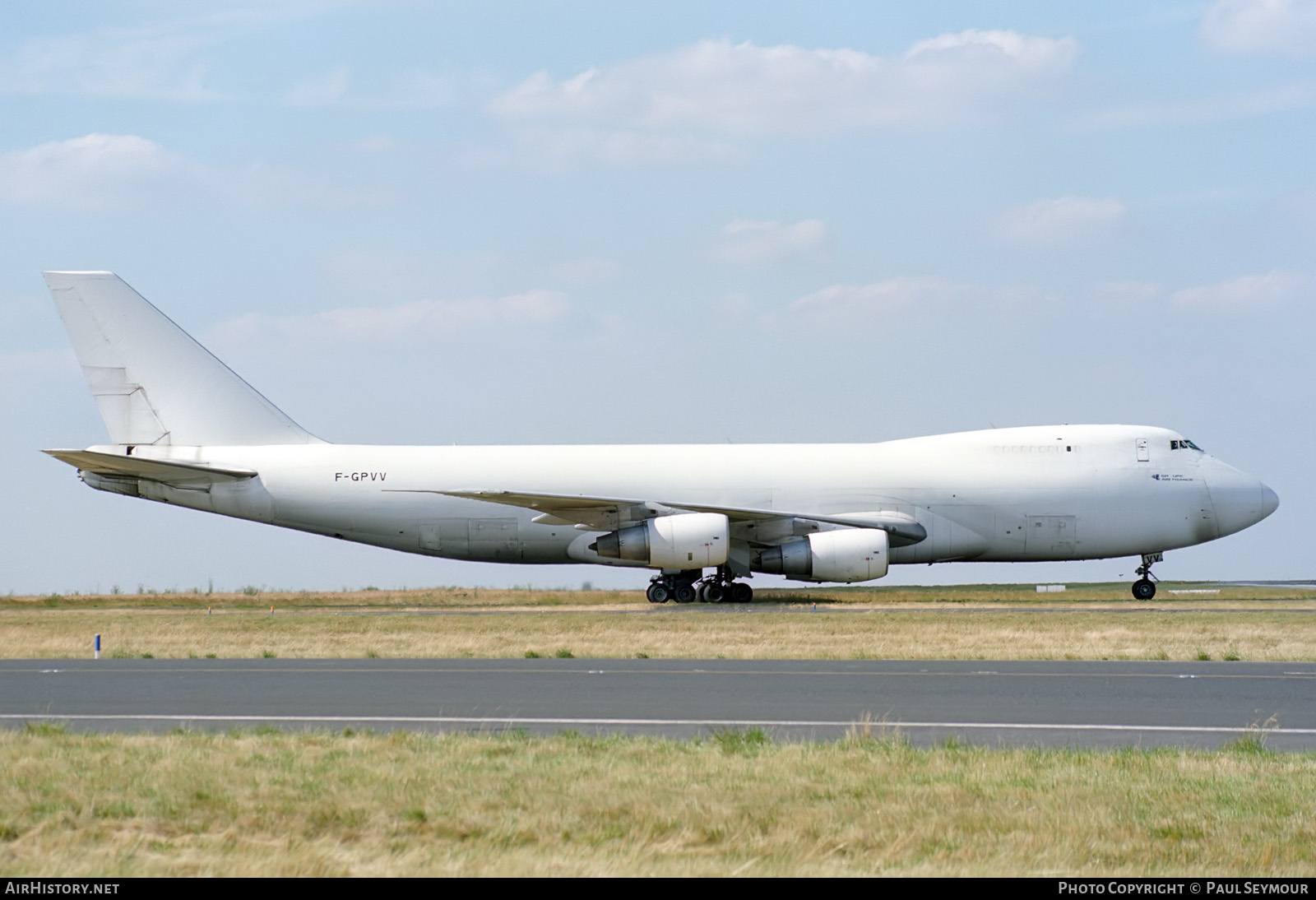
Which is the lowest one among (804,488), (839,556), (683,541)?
(839,556)

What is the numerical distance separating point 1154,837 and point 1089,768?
198 cm

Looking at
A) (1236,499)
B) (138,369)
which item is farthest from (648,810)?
(138,369)

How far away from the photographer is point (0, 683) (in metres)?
15.7

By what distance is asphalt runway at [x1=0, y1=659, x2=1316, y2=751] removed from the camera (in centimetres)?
1166

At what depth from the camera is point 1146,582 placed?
33531 millimetres

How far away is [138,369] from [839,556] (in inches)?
700

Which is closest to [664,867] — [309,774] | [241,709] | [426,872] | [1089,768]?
[426,872]

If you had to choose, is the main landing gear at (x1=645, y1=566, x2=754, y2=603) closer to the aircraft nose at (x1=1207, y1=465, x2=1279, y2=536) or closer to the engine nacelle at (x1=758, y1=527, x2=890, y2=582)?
the engine nacelle at (x1=758, y1=527, x2=890, y2=582)

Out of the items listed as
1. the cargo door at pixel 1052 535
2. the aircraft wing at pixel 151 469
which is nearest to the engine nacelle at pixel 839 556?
the cargo door at pixel 1052 535

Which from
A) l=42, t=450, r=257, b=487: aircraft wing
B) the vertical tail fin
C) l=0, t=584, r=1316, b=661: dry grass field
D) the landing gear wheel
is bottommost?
l=0, t=584, r=1316, b=661: dry grass field

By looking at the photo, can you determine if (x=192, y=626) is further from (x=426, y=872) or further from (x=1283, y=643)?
(x=426, y=872)

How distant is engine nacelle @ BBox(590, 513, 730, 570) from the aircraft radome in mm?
491

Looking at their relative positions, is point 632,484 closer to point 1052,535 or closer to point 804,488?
point 804,488

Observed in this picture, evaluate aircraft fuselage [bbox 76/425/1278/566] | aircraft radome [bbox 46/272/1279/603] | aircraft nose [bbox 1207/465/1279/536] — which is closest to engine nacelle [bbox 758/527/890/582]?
aircraft radome [bbox 46/272/1279/603]
